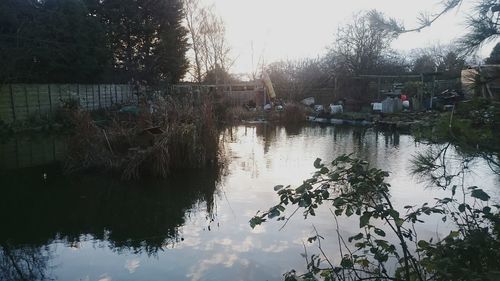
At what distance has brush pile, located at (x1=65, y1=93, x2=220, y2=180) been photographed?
699 centimetres

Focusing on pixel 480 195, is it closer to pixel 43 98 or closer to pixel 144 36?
pixel 43 98

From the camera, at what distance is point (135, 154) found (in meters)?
6.92

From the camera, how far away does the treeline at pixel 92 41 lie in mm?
14438

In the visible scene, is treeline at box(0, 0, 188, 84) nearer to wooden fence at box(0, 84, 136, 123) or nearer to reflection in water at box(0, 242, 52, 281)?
wooden fence at box(0, 84, 136, 123)

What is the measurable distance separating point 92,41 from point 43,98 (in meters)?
3.58

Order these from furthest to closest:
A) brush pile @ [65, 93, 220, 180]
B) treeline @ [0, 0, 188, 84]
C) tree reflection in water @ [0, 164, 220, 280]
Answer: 1. treeline @ [0, 0, 188, 84]
2. brush pile @ [65, 93, 220, 180]
3. tree reflection in water @ [0, 164, 220, 280]

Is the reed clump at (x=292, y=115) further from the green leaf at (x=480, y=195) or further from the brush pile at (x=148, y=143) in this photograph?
the green leaf at (x=480, y=195)

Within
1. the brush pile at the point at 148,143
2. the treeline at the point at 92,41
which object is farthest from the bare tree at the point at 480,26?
the treeline at the point at 92,41

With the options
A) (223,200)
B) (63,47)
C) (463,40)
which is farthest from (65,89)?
(463,40)

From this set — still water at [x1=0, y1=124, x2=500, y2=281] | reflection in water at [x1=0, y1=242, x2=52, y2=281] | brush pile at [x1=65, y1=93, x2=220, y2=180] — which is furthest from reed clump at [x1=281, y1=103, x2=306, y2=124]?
reflection in water at [x1=0, y1=242, x2=52, y2=281]

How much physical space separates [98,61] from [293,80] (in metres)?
11.7

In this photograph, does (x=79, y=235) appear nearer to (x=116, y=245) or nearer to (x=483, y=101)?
(x=116, y=245)

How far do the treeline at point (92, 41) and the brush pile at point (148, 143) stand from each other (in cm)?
845

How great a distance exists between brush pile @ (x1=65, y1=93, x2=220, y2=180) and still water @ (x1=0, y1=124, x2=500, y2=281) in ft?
1.07
